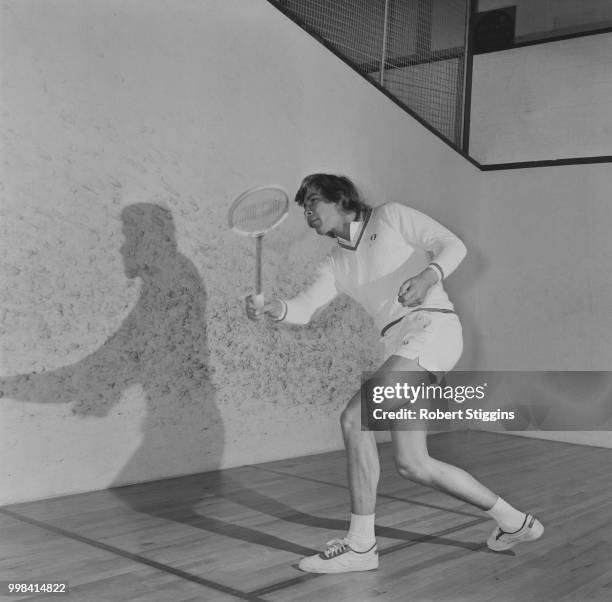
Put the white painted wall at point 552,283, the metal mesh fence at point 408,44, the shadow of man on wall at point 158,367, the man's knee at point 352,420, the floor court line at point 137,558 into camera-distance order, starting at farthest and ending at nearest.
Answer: the white painted wall at point 552,283 → the metal mesh fence at point 408,44 → the shadow of man on wall at point 158,367 → the man's knee at point 352,420 → the floor court line at point 137,558

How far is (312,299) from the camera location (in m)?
2.71

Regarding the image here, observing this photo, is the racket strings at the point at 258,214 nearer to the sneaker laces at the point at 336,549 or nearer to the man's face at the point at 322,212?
the man's face at the point at 322,212

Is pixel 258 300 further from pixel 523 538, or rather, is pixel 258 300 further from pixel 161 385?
pixel 161 385

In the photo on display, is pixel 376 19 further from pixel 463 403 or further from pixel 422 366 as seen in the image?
pixel 422 366

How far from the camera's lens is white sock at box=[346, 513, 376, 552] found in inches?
97.6

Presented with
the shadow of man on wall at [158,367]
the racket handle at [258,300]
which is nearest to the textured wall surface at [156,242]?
the shadow of man on wall at [158,367]

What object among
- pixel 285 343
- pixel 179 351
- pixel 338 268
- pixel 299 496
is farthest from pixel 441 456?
pixel 338 268

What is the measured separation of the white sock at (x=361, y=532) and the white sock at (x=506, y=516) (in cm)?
38

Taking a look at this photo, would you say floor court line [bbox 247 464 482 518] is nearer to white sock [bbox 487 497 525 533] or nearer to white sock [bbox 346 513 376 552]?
white sock [bbox 487 497 525 533]

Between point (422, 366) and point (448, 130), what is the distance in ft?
12.8

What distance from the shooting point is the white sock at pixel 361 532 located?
2479 mm

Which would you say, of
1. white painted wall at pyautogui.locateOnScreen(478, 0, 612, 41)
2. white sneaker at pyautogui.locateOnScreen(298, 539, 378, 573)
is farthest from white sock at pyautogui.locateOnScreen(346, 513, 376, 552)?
white painted wall at pyautogui.locateOnScreen(478, 0, 612, 41)

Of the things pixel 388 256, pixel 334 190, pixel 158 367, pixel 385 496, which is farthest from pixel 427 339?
Result: pixel 158 367

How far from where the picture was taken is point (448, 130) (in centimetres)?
605
